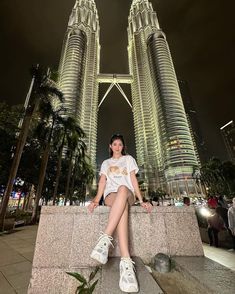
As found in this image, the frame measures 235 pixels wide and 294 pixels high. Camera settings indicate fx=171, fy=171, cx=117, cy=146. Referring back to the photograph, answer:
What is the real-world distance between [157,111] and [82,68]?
6273 centimetres

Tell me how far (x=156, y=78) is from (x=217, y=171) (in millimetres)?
89167

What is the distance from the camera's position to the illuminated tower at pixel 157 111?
110438mm

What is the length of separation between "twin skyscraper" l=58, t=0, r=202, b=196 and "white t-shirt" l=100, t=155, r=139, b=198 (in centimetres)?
10238

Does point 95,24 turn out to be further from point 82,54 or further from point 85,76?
point 85,76

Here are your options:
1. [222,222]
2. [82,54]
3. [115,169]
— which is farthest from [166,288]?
[82,54]

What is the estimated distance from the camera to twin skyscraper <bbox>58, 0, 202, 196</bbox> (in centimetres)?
11188

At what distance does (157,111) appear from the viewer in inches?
4862

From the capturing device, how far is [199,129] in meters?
174

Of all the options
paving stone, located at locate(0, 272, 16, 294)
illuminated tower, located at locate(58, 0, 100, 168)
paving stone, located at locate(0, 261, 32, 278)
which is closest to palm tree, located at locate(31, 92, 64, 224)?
paving stone, located at locate(0, 261, 32, 278)

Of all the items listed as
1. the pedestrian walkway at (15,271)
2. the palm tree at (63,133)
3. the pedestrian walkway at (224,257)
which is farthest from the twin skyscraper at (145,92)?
the pedestrian walkway at (224,257)

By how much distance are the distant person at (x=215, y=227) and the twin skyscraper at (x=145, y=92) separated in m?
99.7

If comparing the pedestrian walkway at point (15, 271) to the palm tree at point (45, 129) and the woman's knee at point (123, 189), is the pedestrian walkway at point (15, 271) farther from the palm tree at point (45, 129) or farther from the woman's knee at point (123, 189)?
the palm tree at point (45, 129)

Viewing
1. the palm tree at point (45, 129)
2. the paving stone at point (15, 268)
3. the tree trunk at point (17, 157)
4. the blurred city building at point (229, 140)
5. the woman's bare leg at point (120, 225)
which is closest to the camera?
the woman's bare leg at point (120, 225)

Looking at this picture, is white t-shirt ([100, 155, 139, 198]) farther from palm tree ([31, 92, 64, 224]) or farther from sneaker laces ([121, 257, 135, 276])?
palm tree ([31, 92, 64, 224])
